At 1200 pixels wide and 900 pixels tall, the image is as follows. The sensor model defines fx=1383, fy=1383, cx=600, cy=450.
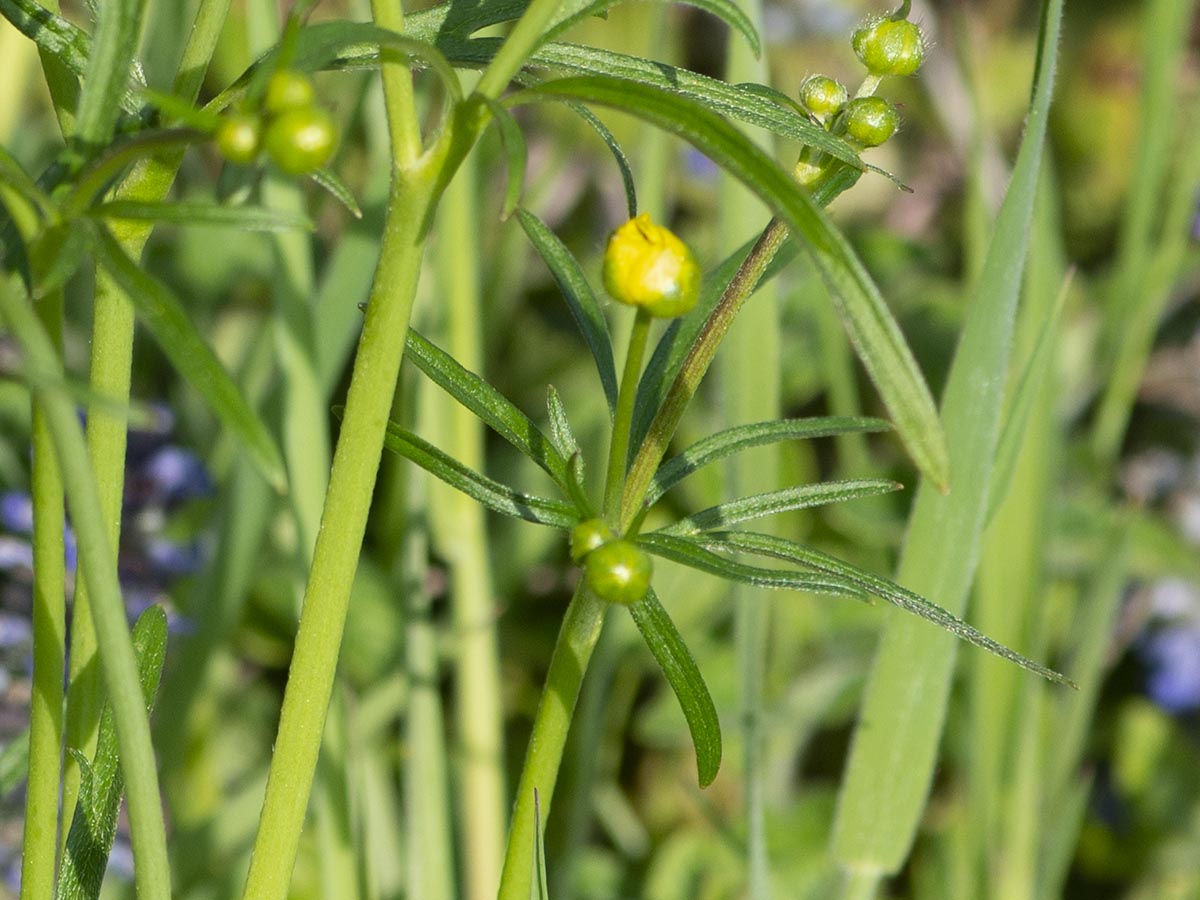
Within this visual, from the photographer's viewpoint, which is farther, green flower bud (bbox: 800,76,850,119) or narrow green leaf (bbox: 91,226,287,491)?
green flower bud (bbox: 800,76,850,119)

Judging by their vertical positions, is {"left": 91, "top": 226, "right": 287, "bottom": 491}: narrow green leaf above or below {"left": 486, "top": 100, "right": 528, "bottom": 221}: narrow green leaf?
below

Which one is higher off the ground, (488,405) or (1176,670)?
(1176,670)

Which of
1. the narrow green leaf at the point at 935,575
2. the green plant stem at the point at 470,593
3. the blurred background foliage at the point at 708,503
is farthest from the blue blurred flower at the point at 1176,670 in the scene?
the narrow green leaf at the point at 935,575

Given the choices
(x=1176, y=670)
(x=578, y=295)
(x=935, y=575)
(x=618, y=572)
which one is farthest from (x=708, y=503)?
(x=618, y=572)

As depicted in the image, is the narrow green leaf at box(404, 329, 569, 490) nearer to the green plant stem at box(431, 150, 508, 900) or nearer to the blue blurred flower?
the green plant stem at box(431, 150, 508, 900)

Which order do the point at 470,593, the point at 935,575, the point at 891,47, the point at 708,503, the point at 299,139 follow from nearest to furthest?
the point at 299,139
the point at 891,47
the point at 935,575
the point at 470,593
the point at 708,503

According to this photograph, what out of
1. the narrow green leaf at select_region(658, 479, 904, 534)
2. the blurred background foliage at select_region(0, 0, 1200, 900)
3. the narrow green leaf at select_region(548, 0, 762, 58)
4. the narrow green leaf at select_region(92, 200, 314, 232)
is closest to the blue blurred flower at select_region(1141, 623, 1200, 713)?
the blurred background foliage at select_region(0, 0, 1200, 900)

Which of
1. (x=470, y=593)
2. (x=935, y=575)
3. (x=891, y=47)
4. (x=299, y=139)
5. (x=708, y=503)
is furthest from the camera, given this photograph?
(x=708, y=503)

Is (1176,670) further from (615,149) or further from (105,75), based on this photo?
(105,75)
